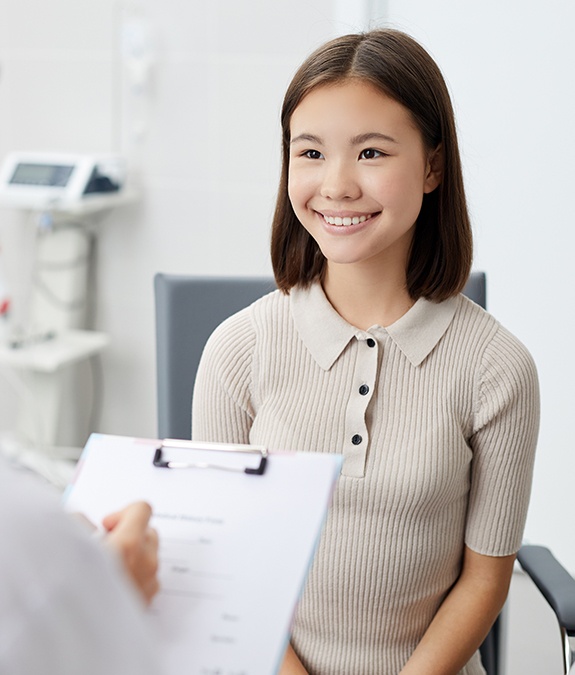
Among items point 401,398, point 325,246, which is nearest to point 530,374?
point 401,398

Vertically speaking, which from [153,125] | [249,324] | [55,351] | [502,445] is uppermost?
[153,125]

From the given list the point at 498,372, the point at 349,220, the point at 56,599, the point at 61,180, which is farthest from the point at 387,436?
the point at 61,180

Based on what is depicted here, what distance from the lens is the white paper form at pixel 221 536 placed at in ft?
2.24

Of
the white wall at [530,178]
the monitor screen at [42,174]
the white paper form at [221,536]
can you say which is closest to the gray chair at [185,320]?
the white paper form at [221,536]

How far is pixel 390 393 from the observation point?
111 cm

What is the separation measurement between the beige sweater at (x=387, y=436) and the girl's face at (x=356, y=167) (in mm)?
123

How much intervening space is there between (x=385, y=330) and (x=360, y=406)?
98mm

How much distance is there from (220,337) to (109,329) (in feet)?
5.61

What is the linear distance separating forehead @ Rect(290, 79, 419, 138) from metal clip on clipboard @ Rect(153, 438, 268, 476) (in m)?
0.40

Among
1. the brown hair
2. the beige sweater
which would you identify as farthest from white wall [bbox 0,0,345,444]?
the beige sweater

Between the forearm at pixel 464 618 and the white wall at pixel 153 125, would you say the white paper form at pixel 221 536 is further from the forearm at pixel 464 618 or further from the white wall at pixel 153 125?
the white wall at pixel 153 125

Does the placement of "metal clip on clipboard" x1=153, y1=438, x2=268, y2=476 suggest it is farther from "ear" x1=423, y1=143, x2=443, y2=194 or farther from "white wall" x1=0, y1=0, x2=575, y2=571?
"white wall" x1=0, y1=0, x2=575, y2=571

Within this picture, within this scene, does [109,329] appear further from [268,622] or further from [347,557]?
[268,622]

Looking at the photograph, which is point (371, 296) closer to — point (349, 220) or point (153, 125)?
point (349, 220)
